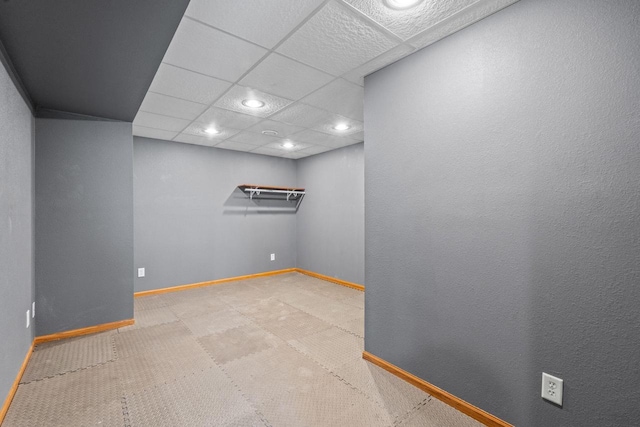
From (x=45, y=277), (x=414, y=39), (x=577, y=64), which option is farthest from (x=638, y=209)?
(x=45, y=277)

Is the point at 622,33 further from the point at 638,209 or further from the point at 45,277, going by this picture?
the point at 45,277

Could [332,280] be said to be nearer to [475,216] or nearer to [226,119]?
[226,119]

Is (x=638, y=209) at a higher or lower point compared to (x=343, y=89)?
lower

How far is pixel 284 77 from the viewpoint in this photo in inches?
92.7

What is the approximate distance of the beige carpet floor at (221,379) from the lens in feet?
5.71

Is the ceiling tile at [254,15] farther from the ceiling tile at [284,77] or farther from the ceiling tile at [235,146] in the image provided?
the ceiling tile at [235,146]

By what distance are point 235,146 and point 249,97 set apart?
7.33 ft

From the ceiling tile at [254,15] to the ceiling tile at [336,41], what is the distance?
0.27 feet

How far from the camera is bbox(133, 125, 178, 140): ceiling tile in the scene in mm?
3896

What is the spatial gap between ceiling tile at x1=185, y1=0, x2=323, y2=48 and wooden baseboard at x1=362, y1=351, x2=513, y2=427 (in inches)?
94.9

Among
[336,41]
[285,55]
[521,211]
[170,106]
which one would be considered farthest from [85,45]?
[521,211]

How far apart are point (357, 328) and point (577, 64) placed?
2710mm

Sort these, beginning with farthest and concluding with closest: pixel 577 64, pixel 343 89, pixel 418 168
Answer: pixel 343 89
pixel 418 168
pixel 577 64

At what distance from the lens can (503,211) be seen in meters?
1.61
